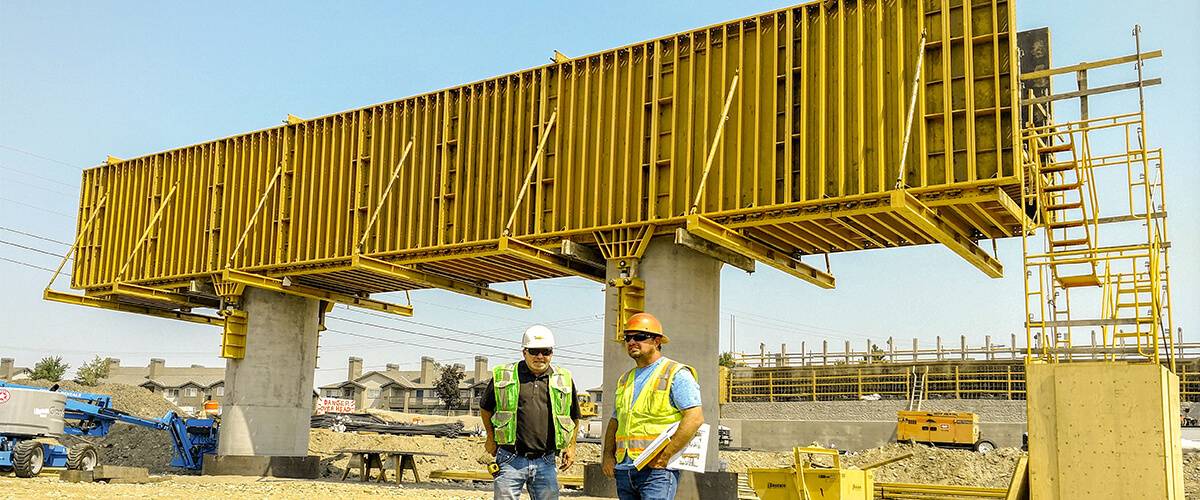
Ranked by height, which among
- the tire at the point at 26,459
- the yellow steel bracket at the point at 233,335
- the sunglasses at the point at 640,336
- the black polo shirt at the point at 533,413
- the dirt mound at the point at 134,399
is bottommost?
the tire at the point at 26,459

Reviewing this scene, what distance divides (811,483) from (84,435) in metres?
17.1

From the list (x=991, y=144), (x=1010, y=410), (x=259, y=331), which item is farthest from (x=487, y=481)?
(x=1010, y=410)

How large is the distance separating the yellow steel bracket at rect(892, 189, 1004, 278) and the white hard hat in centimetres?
935

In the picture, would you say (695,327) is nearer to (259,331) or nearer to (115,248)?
(259,331)

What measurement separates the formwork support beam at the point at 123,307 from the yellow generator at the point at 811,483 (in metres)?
18.7

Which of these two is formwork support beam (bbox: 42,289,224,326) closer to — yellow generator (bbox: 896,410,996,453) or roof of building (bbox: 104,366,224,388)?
yellow generator (bbox: 896,410,996,453)

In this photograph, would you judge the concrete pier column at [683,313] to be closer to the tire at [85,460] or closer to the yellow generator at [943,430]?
the tire at [85,460]

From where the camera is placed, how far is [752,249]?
18141 millimetres

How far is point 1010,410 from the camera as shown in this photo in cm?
3953

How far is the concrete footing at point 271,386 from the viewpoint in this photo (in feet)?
81.8

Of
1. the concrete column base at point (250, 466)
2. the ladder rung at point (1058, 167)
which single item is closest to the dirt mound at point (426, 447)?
the concrete column base at point (250, 466)

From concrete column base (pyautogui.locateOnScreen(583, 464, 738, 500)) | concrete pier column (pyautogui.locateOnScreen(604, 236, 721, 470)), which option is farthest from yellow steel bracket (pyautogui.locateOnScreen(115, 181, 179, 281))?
concrete column base (pyautogui.locateOnScreen(583, 464, 738, 500))

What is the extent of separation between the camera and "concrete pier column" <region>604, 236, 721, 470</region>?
18.1 meters

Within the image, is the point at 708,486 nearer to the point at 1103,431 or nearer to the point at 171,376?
the point at 1103,431
